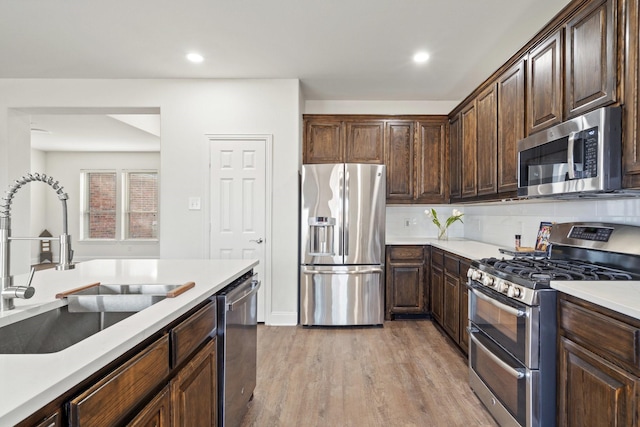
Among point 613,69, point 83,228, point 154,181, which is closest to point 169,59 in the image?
point 613,69

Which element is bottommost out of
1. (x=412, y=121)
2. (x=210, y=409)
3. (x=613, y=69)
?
(x=210, y=409)

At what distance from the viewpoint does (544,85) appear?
2.29 meters

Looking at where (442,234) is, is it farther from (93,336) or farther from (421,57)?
(93,336)

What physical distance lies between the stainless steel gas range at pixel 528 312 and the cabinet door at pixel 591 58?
2.35 ft

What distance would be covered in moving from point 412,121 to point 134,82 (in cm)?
319

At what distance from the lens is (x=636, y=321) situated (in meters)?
1.19

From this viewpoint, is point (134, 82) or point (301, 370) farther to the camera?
point (134, 82)

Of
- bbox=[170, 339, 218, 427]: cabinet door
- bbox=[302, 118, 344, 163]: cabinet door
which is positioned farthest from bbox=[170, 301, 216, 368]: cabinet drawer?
bbox=[302, 118, 344, 163]: cabinet door

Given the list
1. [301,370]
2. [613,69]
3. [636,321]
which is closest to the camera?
[636,321]

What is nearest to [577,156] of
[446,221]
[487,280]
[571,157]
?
[571,157]

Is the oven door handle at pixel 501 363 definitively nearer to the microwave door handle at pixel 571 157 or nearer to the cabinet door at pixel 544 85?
the microwave door handle at pixel 571 157

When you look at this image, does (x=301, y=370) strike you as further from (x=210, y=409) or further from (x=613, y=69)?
(x=613, y=69)

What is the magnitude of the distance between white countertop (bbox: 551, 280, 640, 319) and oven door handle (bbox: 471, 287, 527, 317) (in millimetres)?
203

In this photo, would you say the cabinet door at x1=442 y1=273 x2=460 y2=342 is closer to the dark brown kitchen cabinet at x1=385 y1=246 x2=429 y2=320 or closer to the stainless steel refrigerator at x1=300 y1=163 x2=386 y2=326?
the dark brown kitchen cabinet at x1=385 y1=246 x2=429 y2=320
